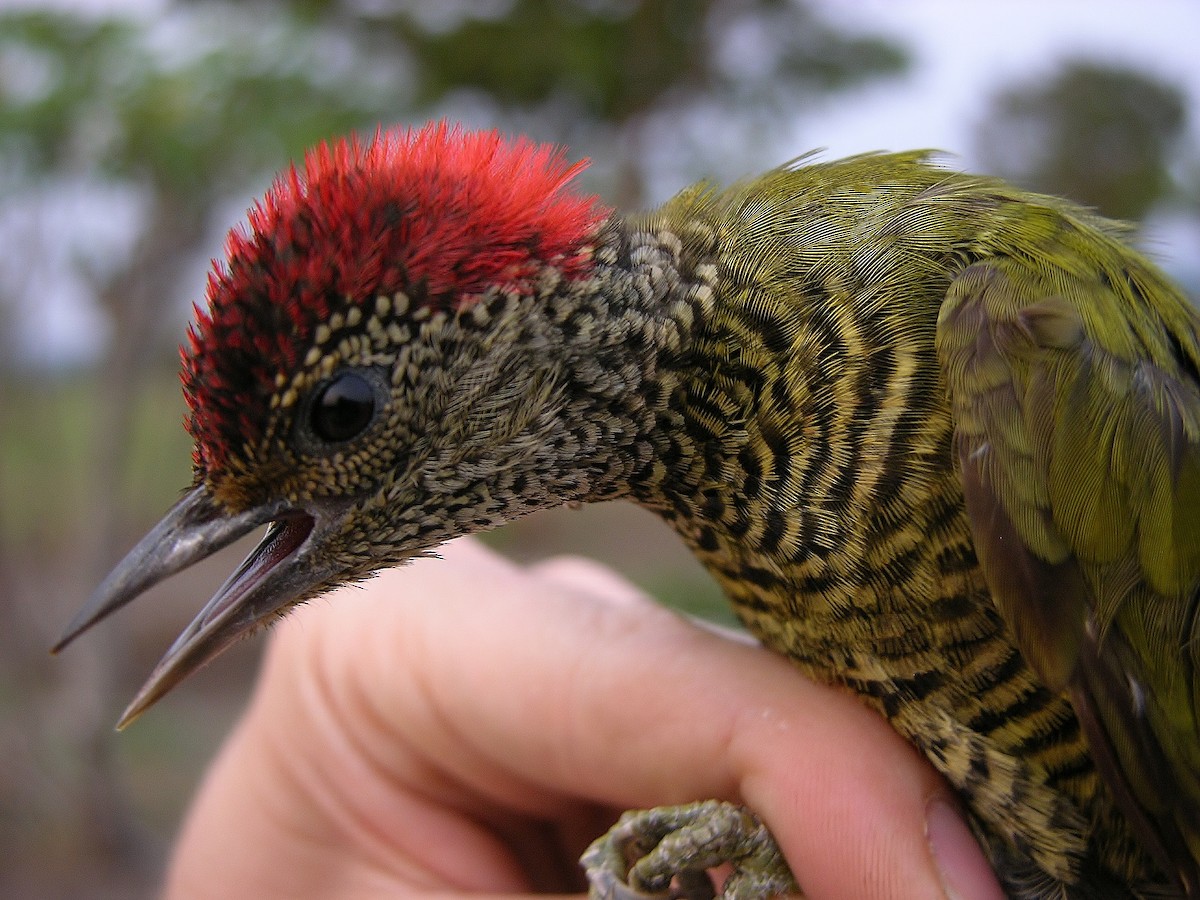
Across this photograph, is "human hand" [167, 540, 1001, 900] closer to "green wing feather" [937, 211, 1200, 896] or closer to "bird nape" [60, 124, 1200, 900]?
"bird nape" [60, 124, 1200, 900]

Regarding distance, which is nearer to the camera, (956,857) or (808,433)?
(808,433)

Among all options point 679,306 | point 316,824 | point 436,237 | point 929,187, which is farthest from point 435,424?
point 316,824

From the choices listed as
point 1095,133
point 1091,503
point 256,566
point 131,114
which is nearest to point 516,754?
point 256,566

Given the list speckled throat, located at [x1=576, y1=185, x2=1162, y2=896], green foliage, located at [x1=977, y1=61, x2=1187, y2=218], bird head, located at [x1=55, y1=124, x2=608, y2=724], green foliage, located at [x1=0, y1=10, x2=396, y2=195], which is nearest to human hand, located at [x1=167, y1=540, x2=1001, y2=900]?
speckled throat, located at [x1=576, y1=185, x2=1162, y2=896]

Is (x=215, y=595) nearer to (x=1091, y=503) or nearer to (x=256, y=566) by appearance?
(x=256, y=566)

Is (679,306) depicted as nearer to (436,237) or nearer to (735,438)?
(735,438)

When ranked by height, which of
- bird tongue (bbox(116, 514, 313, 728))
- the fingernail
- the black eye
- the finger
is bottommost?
the fingernail
